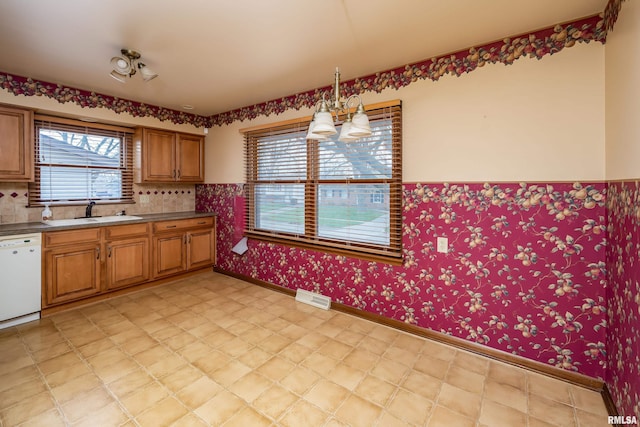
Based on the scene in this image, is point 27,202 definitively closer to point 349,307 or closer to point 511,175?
point 349,307

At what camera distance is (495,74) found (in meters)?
2.21

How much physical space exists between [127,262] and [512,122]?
4284 millimetres

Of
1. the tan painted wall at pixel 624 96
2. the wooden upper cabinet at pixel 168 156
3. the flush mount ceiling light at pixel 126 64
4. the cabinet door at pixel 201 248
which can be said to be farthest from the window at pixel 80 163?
the tan painted wall at pixel 624 96

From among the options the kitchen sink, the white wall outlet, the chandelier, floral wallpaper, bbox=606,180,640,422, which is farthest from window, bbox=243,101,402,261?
the kitchen sink

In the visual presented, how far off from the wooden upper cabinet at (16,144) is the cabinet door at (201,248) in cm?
184

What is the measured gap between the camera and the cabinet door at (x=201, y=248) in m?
4.16

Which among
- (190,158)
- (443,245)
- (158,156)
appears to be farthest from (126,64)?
(443,245)

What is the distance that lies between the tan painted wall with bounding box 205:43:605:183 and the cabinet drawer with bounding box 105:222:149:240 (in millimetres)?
3281

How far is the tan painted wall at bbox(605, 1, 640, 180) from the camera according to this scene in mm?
1386

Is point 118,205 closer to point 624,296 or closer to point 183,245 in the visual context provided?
point 183,245

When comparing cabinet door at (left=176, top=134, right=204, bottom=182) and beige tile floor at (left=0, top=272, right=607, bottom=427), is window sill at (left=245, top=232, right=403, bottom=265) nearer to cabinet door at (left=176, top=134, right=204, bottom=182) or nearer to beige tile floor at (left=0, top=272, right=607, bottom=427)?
beige tile floor at (left=0, top=272, right=607, bottom=427)

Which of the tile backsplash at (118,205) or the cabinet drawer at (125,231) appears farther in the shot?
the cabinet drawer at (125,231)

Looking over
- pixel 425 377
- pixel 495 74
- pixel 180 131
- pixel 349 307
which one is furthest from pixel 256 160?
pixel 425 377

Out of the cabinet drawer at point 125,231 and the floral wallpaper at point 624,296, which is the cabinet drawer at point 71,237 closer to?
the cabinet drawer at point 125,231
